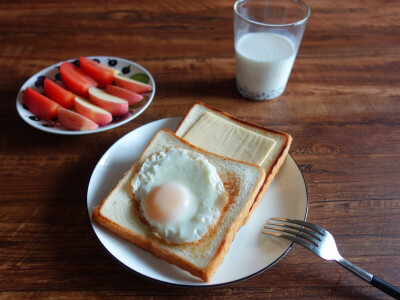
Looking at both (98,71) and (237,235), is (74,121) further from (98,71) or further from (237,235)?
(237,235)

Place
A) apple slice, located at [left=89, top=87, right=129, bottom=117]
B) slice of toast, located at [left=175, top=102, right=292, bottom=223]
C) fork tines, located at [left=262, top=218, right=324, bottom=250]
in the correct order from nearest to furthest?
1. fork tines, located at [left=262, top=218, right=324, bottom=250]
2. slice of toast, located at [left=175, top=102, right=292, bottom=223]
3. apple slice, located at [left=89, top=87, right=129, bottom=117]

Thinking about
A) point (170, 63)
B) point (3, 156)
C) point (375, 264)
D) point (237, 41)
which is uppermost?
point (237, 41)

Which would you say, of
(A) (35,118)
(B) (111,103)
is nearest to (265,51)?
(B) (111,103)

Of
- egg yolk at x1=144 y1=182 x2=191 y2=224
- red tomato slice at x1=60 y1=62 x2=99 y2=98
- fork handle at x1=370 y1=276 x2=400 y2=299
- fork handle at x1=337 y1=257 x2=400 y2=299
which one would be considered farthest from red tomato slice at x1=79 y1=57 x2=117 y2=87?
fork handle at x1=370 y1=276 x2=400 y2=299

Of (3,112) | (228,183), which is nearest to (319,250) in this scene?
(228,183)

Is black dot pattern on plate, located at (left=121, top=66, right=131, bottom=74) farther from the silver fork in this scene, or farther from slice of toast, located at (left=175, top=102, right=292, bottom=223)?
the silver fork

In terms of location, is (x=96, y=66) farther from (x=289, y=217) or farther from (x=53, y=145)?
(x=289, y=217)

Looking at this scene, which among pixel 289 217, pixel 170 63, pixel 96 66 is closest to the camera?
pixel 289 217

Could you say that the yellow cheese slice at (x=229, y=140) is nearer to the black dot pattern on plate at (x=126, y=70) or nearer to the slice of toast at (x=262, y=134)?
the slice of toast at (x=262, y=134)
